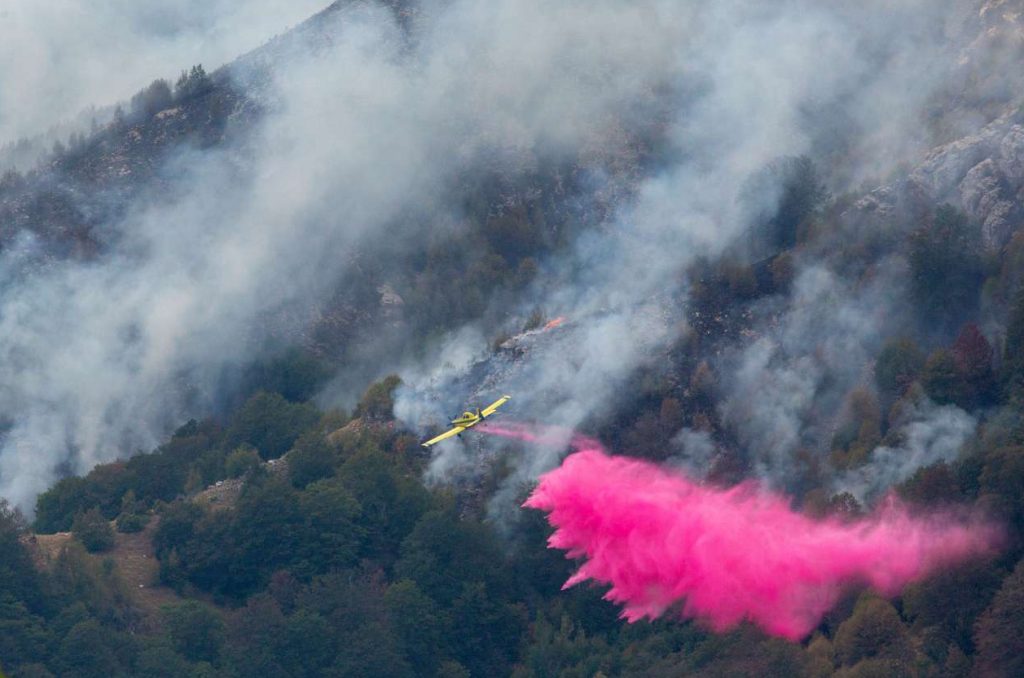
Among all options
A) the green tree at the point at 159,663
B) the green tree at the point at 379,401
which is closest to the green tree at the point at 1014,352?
the green tree at the point at 379,401

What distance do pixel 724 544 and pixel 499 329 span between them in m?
37.2

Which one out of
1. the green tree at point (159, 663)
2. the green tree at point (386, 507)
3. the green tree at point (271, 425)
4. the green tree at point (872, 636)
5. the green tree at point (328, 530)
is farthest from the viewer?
the green tree at point (271, 425)

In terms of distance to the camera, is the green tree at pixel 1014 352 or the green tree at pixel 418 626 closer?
the green tree at pixel 1014 352

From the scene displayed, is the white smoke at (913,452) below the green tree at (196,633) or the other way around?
below

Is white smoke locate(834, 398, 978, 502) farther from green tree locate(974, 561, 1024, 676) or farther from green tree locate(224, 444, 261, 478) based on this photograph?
green tree locate(224, 444, 261, 478)

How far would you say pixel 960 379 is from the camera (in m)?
132

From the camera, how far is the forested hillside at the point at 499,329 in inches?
5128

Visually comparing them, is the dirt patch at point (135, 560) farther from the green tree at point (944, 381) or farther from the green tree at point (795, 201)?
the green tree at point (944, 381)

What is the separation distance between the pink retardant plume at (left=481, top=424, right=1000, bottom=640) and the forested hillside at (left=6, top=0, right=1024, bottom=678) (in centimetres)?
91

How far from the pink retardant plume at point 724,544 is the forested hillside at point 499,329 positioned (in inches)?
35.7

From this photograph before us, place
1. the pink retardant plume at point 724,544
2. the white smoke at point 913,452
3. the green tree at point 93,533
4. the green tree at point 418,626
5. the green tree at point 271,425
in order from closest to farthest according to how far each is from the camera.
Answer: the pink retardant plume at point 724,544 < the white smoke at point 913,452 < the green tree at point 418,626 < the green tree at point 93,533 < the green tree at point 271,425

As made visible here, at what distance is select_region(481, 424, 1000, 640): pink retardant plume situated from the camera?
122 m

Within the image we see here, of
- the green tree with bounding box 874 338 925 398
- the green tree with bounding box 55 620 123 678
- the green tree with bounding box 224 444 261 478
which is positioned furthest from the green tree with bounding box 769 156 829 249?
the green tree with bounding box 55 620 123 678

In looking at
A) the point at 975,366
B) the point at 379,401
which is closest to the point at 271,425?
the point at 379,401
